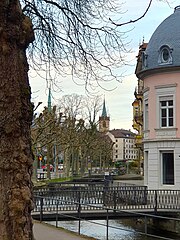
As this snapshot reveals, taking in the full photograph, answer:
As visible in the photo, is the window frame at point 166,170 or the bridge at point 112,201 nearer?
the bridge at point 112,201

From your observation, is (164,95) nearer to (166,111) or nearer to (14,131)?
(166,111)

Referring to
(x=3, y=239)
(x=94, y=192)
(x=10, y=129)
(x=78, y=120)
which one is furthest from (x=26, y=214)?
(x=78, y=120)

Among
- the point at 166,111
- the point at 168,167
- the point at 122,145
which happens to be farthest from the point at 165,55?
the point at 122,145

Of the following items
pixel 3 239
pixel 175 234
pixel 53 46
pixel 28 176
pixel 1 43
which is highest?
pixel 53 46

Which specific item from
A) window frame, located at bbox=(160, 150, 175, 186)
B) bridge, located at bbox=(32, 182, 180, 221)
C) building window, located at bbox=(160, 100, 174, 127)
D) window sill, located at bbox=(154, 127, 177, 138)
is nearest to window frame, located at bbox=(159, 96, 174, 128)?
building window, located at bbox=(160, 100, 174, 127)

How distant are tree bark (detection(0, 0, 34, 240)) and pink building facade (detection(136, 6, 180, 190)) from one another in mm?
25625

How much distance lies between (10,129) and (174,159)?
26.2m

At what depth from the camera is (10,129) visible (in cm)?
754

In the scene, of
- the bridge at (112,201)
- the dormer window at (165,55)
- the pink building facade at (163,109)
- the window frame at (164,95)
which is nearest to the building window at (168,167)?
the pink building facade at (163,109)

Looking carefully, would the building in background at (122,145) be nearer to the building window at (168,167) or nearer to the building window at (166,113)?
the building window at (166,113)

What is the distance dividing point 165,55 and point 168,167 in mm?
7595

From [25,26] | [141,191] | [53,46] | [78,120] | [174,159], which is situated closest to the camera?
[25,26]

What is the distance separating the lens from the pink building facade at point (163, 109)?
33094 mm

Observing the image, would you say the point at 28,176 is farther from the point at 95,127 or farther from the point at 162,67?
the point at 95,127
